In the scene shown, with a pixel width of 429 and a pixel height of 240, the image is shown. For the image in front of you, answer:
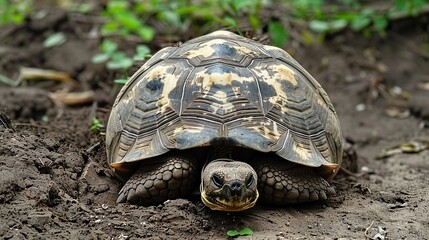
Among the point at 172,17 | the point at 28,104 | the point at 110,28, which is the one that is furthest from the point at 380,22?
the point at 28,104

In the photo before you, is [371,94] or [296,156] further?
[371,94]

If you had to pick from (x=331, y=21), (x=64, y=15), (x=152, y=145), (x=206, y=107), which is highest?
(x=206, y=107)

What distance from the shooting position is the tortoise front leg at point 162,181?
11.1ft

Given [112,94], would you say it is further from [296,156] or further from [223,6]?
[296,156]

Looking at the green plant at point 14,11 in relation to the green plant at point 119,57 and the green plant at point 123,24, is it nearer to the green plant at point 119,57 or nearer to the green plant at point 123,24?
the green plant at point 123,24

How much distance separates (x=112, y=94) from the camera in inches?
223

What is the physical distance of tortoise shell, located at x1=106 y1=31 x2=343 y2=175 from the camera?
3.42 m

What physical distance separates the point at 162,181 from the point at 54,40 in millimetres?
4226

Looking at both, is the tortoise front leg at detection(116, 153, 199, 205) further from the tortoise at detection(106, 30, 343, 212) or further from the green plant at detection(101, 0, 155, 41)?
the green plant at detection(101, 0, 155, 41)

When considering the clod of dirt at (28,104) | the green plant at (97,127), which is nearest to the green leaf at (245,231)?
the green plant at (97,127)

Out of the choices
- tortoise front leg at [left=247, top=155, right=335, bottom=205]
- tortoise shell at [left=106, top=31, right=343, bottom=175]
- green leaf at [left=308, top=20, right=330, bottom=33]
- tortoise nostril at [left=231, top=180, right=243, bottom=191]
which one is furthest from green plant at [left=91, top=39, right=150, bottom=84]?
green leaf at [left=308, top=20, right=330, bottom=33]

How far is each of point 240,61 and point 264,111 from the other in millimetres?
340

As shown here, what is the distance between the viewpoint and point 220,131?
337cm

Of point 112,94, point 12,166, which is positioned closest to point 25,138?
point 12,166
